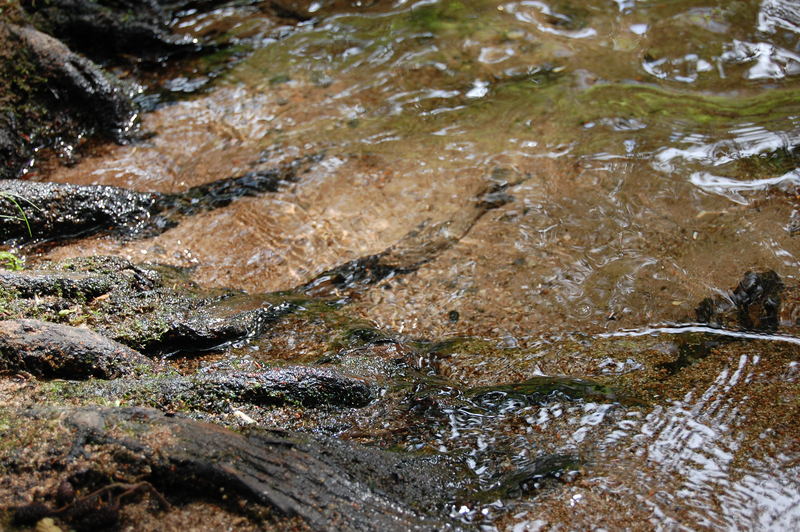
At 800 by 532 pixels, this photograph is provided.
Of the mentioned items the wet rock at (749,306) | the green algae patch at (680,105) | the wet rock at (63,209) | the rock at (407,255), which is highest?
the wet rock at (63,209)

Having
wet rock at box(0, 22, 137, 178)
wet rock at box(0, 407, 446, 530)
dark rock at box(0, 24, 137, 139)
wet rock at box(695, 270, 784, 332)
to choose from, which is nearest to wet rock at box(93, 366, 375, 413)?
wet rock at box(0, 407, 446, 530)

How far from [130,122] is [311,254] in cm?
315

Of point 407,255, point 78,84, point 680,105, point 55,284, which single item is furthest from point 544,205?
point 78,84

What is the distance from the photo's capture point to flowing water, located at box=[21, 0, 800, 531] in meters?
2.58

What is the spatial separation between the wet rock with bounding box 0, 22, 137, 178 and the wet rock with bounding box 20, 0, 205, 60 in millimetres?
1262

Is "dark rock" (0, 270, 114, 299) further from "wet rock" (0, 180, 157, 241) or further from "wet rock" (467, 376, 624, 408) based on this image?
"wet rock" (467, 376, 624, 408)

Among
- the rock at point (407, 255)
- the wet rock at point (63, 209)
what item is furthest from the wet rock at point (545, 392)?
the wet rock at point (63, 209)

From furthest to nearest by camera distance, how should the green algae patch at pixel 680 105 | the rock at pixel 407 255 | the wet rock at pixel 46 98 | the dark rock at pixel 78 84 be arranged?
the dark rock at pixel 78 84
the wet rock at pixel 46 98
the green algae patch at pixel 680 105
the rock at pixel 407 255

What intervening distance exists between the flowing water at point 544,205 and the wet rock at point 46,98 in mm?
376

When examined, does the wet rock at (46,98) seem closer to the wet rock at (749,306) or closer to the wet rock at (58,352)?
the wet rock at (58,352)

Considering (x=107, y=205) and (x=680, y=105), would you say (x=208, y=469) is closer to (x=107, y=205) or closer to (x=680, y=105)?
(x=107, y=205)

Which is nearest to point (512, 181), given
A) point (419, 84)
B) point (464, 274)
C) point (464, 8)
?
point (464, 274)

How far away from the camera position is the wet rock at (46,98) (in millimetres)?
5855

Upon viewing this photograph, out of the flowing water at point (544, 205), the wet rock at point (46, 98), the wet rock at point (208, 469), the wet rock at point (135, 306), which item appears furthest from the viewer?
the wet rock at point (46, 98)
